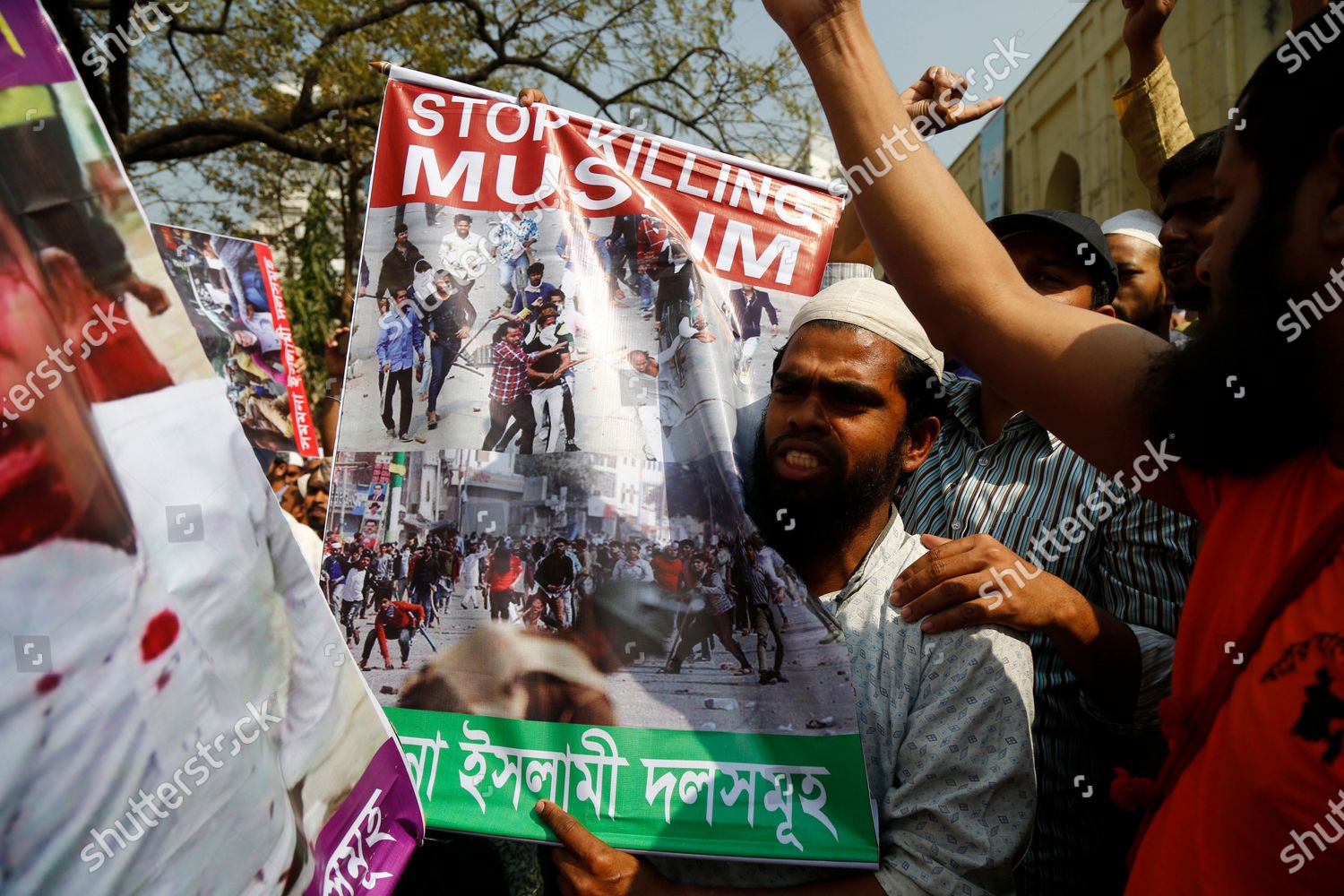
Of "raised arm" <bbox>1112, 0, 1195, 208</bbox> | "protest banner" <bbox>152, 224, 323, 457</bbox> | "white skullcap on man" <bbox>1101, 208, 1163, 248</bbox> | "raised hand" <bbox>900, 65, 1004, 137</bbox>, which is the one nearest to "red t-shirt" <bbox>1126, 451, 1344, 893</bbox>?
"raised hand" <bbox>900, 65, 1004, 137</bbox>

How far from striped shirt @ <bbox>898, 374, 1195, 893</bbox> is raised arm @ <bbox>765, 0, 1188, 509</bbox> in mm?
696

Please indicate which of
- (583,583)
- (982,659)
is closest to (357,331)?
(583,583)

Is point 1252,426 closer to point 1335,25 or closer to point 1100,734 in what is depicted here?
point 1335,25

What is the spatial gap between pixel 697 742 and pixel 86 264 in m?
1.10

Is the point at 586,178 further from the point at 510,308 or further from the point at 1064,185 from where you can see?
the point at 1064,185

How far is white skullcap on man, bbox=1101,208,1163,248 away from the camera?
3252mm

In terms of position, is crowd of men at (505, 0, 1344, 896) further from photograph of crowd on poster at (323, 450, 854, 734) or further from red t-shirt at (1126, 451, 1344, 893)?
photograph of crowd on poster at (323, 450, 854, 734)

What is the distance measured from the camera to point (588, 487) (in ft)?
5.82

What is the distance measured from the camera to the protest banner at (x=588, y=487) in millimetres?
1562

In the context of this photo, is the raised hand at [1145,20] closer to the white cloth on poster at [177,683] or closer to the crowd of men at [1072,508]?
the crowd of men at [1072,508]

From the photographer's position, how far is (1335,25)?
1.07 meters

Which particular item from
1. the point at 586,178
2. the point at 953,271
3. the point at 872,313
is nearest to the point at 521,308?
the point at 586,178

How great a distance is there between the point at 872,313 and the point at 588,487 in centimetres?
65

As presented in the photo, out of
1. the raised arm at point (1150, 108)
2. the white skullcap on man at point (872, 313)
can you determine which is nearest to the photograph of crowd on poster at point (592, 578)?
the white skullcap on man at point (872, 313)
